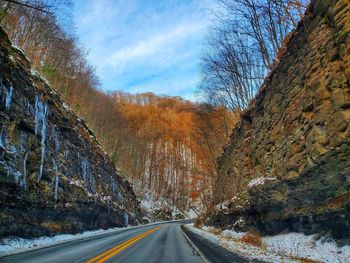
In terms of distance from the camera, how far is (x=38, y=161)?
15664mm

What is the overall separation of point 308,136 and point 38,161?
42.9 ft

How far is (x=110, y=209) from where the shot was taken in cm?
2980

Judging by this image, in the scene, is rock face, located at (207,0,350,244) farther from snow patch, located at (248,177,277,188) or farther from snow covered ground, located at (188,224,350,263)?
snow covered ground, located at (188,224,350,263)

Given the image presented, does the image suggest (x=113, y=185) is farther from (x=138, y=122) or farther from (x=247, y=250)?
(x=138, y=122)

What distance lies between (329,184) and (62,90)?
101 feet

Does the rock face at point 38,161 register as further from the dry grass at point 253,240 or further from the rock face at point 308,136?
the rock face at point 308,136

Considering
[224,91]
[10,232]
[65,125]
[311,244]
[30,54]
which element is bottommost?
[311,244]

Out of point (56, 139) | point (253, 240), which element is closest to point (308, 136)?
point (253, 240)

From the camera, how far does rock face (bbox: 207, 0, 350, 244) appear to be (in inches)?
306

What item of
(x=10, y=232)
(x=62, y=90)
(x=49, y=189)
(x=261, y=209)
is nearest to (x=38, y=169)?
(x=49, y=189)

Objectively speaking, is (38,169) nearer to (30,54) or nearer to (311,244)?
(311,244)

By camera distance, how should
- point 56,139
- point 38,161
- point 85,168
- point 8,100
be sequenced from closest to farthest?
point 8,100
point 38,161
point 56,139
point 85,168

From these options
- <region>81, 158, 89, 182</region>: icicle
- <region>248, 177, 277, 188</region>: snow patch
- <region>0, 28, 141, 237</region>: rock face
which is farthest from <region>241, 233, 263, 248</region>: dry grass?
<region>81, 158, 89, 182</region>: icicle

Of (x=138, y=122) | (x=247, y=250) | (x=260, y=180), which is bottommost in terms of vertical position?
(x=247, y=250)
